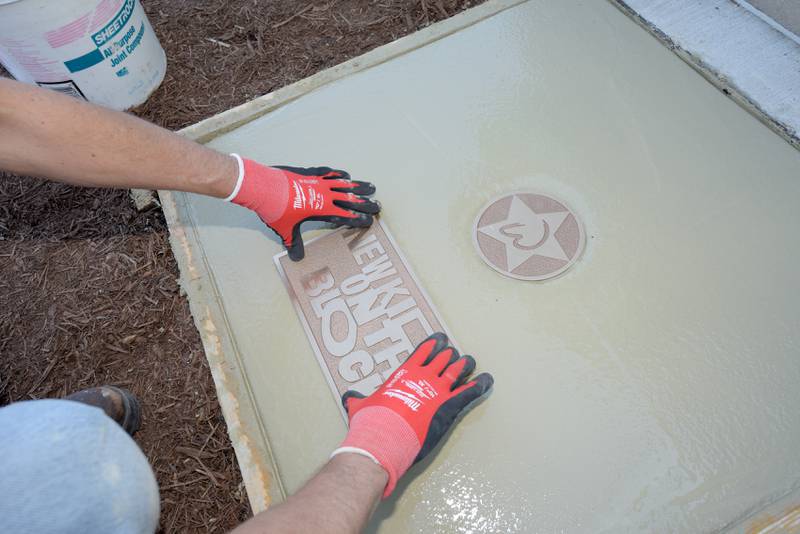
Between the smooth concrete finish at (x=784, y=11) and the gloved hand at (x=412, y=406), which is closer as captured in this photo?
the gloved hand at (x=412, y=406)

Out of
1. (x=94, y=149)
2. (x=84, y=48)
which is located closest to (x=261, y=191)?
(x=94, y=149)

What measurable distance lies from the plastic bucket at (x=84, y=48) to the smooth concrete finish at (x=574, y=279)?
679mm

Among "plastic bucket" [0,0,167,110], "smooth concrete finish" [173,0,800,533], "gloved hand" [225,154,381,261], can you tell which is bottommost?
"smooth concrete finish" [173,0,800,533]

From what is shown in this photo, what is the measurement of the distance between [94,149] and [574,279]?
61.5 inches

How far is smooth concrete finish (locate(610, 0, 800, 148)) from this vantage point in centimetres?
190

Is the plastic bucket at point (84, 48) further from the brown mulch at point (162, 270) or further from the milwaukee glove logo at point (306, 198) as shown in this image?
the milwaukee glove logo at point (306, 198)

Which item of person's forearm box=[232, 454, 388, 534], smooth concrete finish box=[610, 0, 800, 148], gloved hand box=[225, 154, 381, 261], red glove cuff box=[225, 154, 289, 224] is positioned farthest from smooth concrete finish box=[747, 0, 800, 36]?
person's forearm box=[232, 454, 388, 534]

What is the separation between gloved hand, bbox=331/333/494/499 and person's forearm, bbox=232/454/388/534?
4cm

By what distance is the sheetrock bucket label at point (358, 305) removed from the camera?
1676 mm

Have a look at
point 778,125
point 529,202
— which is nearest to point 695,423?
point 529,202

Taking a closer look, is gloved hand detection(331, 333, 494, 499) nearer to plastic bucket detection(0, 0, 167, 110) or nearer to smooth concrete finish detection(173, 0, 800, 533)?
smooth concrete finish detection(173, 0, 800, 533)

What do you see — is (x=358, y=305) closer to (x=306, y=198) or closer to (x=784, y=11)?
(x=306, y=198)

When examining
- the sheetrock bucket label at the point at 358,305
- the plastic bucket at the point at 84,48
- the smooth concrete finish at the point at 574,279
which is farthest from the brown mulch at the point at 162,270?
the sheetrock bucket label at the point at 358,305

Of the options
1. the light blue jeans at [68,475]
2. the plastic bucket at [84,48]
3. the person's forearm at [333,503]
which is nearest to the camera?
the light blue jeans at [68,475]
